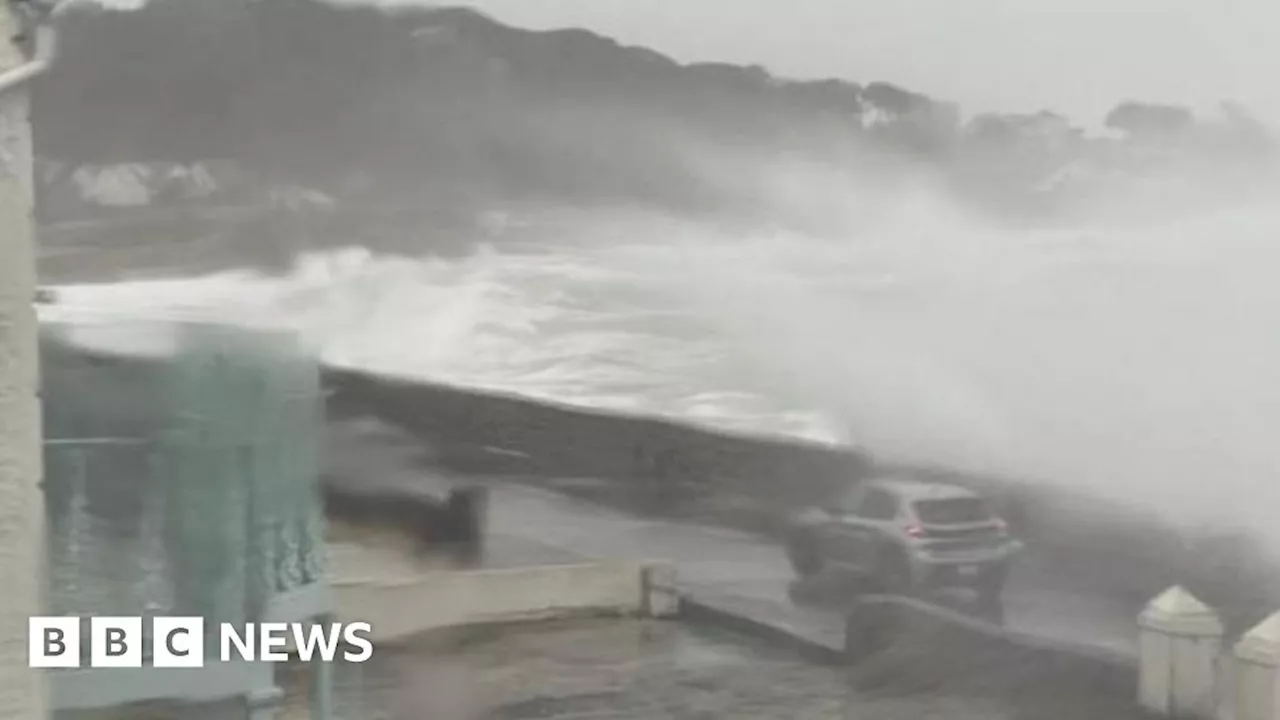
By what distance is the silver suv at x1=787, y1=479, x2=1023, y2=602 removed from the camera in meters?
2.16

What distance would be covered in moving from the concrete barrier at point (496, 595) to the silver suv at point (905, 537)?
8.7 inches

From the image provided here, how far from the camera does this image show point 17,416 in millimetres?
1996

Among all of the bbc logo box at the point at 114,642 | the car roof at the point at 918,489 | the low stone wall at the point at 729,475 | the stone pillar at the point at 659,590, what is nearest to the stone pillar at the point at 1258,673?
the low stone wall at the point at 729,475

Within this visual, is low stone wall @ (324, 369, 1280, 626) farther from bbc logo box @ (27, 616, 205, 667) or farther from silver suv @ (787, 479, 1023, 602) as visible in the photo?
bbc logo box @ (27, 616, 205, 667)

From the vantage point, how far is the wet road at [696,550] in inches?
81.7

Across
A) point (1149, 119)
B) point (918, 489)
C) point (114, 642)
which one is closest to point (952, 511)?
point (918, 489)

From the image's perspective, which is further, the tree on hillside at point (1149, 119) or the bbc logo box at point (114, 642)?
the tree on hillside at point (1149, 119)

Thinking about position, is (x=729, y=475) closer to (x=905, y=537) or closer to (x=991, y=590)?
(x=905, y=537)

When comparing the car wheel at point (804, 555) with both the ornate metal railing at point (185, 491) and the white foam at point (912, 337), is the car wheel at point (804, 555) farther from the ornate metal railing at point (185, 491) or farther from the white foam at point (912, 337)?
the ornate metal railing at point (185, 491)

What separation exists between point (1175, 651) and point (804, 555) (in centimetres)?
54

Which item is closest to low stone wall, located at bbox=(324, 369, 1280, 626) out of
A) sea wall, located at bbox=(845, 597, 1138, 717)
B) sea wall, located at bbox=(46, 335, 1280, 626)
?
sea wall, located at bbox=(46, 335, 1280, 626)

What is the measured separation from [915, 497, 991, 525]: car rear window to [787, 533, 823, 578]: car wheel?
151mm

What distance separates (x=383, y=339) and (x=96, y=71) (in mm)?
499

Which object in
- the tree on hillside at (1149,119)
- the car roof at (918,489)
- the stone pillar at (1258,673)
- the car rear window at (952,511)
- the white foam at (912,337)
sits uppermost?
the tree on hillside at (1149,119)
